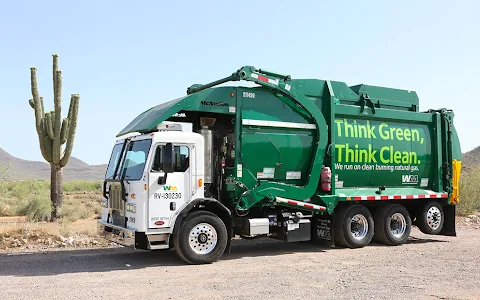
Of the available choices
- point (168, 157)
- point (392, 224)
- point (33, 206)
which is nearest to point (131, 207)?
point (168, 157)

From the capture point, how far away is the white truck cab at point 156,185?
923 cm

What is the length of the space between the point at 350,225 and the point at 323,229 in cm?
68

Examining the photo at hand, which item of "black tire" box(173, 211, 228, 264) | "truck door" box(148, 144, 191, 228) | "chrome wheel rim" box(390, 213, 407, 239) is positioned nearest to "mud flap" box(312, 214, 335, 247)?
Result: "chrome wheel rim" box(390, 213, 407, 239)

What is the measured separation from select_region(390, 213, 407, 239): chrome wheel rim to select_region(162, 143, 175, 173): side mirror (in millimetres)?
6412

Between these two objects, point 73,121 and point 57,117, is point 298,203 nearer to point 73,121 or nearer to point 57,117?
point 73,121

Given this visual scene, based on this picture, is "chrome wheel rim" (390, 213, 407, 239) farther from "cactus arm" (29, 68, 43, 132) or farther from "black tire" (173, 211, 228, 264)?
"cactus arm" (29, 68, 43, 132)

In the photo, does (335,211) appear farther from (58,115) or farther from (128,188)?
(58,115)

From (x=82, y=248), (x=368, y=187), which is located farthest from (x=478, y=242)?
(x=82, y=248)

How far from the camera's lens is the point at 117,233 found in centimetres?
973

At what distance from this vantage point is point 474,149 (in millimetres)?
69062

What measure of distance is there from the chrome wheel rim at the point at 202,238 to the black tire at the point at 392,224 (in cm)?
484

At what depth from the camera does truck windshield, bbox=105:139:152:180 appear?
31.4 feet

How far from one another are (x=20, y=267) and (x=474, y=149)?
231ft

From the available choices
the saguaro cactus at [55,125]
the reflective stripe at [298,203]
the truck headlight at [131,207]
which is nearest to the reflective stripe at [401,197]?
the reflective stripe at [298,203]
